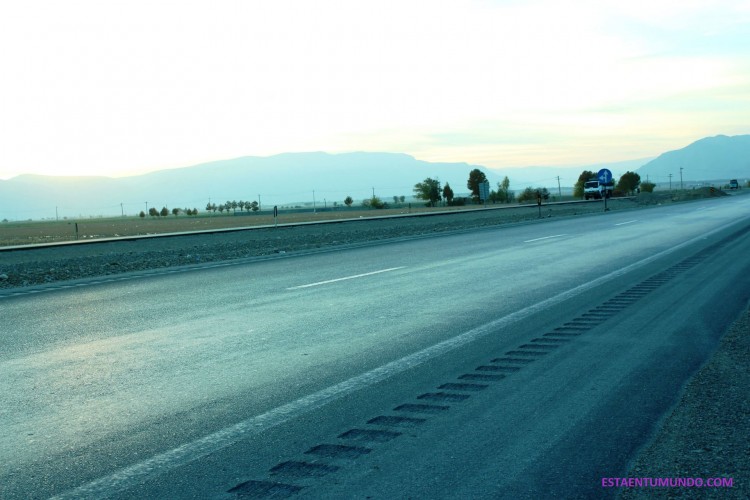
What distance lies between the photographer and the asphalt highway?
3.83 metres

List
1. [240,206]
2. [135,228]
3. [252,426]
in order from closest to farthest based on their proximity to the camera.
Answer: [252,426] < [135,228] < [240,206]

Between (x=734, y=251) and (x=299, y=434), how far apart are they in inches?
549

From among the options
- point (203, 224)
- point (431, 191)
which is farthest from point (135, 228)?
point (431, 191)

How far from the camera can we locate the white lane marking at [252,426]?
146 inches

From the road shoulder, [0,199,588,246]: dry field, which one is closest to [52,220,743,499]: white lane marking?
the road shoulder

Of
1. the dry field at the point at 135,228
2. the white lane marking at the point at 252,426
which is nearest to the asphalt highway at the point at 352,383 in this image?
the white lane marking at the point at 252,426

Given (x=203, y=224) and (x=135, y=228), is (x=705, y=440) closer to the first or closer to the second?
(x=135, y=228)

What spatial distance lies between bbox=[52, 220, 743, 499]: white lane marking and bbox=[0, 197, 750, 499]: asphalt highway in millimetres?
17

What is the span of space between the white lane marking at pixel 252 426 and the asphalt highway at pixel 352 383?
0.06ft

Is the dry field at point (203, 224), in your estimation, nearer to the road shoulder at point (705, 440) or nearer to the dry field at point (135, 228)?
the dry field at point (135, 228)

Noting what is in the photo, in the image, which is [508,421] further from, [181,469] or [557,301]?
[557,301]

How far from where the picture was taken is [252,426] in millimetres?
4598

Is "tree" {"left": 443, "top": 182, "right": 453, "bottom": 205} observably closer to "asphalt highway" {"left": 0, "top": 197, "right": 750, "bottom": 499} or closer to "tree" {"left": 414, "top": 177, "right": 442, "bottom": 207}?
"tree" {"left": 414, "top": 177, "right": 442, "bottom": 207}

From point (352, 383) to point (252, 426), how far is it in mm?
1170
